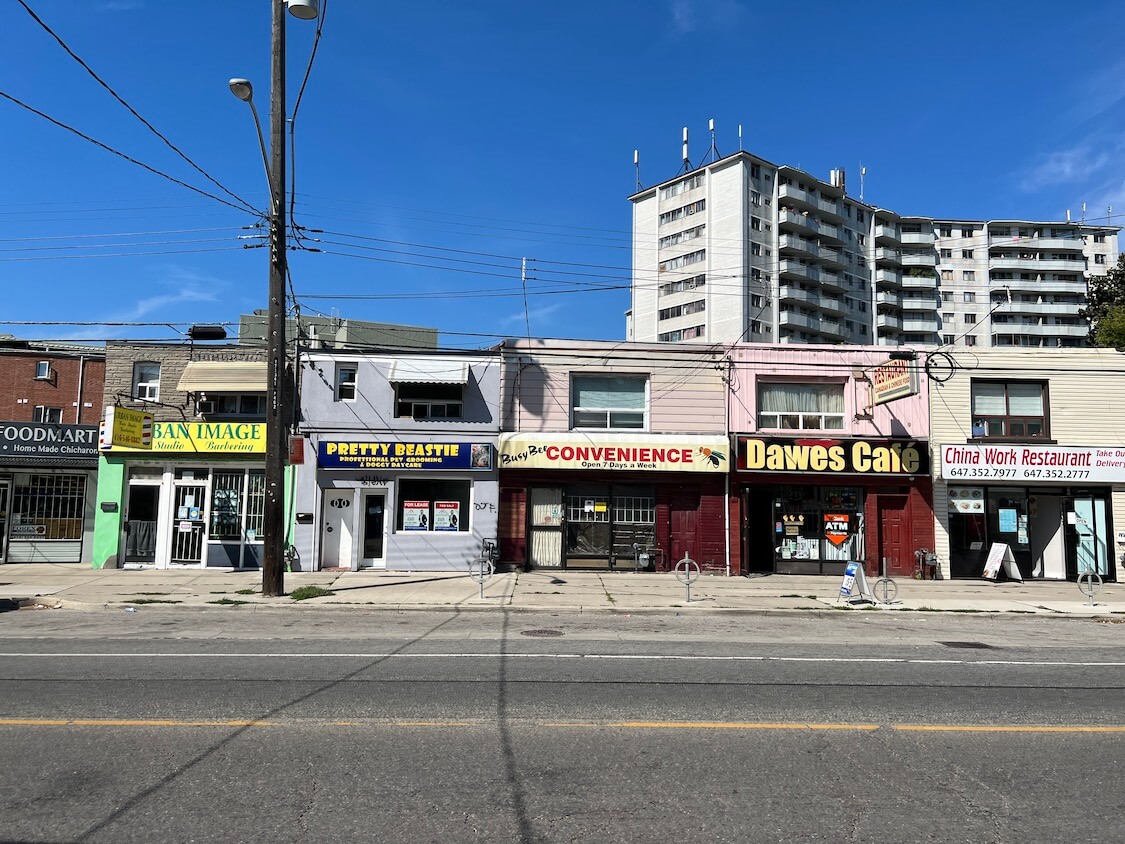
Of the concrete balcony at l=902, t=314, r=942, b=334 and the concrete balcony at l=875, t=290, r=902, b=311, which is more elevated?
the concrete balcony at l=875, t=290, r=902, b=311

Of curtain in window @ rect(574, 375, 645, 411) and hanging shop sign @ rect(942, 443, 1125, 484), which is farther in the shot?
curtain in window @ rect(574, 375, 645, 411)

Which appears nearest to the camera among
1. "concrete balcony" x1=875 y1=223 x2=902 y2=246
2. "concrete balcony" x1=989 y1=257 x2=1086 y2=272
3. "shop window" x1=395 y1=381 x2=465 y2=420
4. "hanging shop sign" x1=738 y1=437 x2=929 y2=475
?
"hanging shop sign" x1=738 y1=437 x2=929 y2=475

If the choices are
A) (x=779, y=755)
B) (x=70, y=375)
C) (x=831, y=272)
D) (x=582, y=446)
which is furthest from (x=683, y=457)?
(x=831, y=272)

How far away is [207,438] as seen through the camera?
770 inches

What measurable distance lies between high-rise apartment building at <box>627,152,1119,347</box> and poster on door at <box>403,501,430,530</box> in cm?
4692

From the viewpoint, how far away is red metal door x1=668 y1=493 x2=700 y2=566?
2020 cm

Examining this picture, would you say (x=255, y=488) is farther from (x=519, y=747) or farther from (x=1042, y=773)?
(x=1042, y=773)

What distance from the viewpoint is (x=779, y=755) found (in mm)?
5668

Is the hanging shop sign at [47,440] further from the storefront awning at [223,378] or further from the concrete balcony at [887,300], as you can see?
the concrete balcony at [887,300]

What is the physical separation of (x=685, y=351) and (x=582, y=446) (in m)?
3.87

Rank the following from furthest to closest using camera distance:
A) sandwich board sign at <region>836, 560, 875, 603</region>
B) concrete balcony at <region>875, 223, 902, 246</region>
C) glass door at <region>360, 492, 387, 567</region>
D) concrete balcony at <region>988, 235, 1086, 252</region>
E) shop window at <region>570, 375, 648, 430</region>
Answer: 1. concrete balcony at <region>988, 235, 1086, 252</region>
2. concrete balcony at <region>875, 223, 902, 246</region>
3. shop window at <region>570, 375, 648, 430</region>
4. glass door at <region>360, 492, 387, 567</region>
5. sandwich board sign at <region>836, 560, 875, 603</region>

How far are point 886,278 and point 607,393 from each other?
67.0m

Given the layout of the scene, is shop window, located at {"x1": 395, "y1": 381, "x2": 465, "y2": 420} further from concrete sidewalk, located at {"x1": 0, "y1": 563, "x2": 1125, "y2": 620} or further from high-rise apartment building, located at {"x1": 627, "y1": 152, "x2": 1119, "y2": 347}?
high-rise apartment building, located at {"x1": 627, "y1": 152, "x2": 1119, "y2": 347}

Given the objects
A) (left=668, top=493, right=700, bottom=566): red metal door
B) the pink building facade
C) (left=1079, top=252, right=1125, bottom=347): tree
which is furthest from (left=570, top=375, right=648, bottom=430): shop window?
(left=1079, top=252, right=1125, bottom=347): tree
